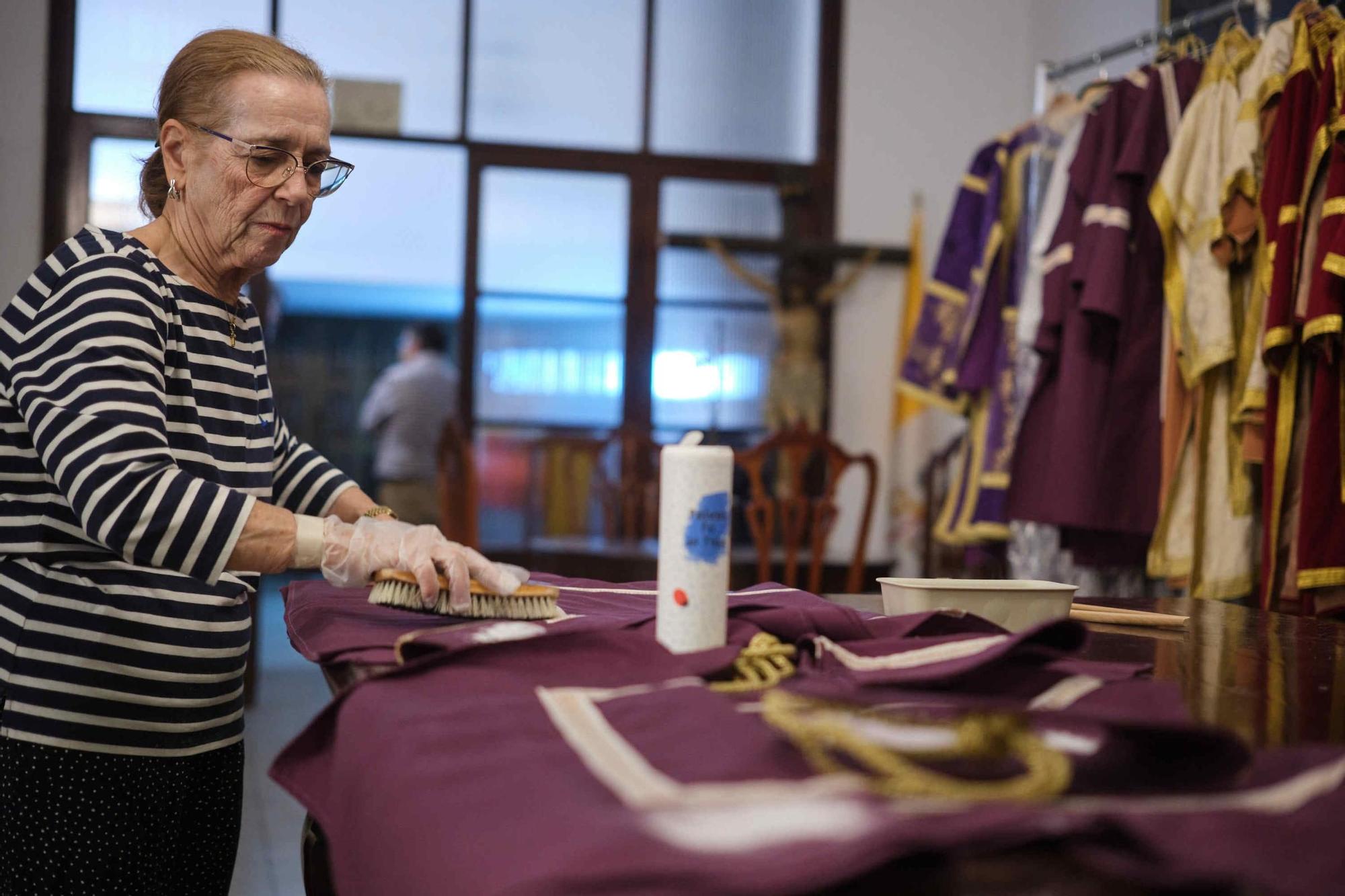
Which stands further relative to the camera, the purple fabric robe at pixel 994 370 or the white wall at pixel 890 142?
the white wall at pixel 890 142

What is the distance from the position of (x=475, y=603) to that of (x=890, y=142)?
4.30 meters

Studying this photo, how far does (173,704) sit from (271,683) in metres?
3.48

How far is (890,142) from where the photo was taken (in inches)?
199

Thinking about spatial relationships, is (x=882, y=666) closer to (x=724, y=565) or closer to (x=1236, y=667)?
(x=724, y=565)

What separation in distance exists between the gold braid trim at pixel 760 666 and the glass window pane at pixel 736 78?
422 cm

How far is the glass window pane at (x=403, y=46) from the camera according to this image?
477cm

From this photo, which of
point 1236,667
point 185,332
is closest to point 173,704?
point 185,332

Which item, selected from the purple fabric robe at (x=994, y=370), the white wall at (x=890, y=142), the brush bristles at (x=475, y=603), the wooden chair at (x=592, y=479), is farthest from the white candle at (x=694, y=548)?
the white wall at (x=890, y=142)

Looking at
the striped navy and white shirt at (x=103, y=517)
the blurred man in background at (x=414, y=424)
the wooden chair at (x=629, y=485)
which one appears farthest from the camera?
the blurred man in background at (x=414, y=424)

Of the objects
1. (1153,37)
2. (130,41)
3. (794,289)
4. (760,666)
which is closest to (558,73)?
(794,289)

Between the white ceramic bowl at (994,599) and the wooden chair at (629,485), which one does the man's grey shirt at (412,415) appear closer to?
the wooden chair at (629,485)

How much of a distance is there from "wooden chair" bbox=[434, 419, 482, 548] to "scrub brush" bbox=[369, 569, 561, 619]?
2.20 meters

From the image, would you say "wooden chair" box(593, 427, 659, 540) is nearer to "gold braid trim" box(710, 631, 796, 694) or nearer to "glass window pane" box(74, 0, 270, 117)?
"glass window pane" box(74, 0, 270, 117)

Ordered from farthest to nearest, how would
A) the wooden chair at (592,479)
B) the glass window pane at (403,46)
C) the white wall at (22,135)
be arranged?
1. the glass window pane at (403,46)
2. the white wall at (22,135)
3. the wooden chair at (592,479)
